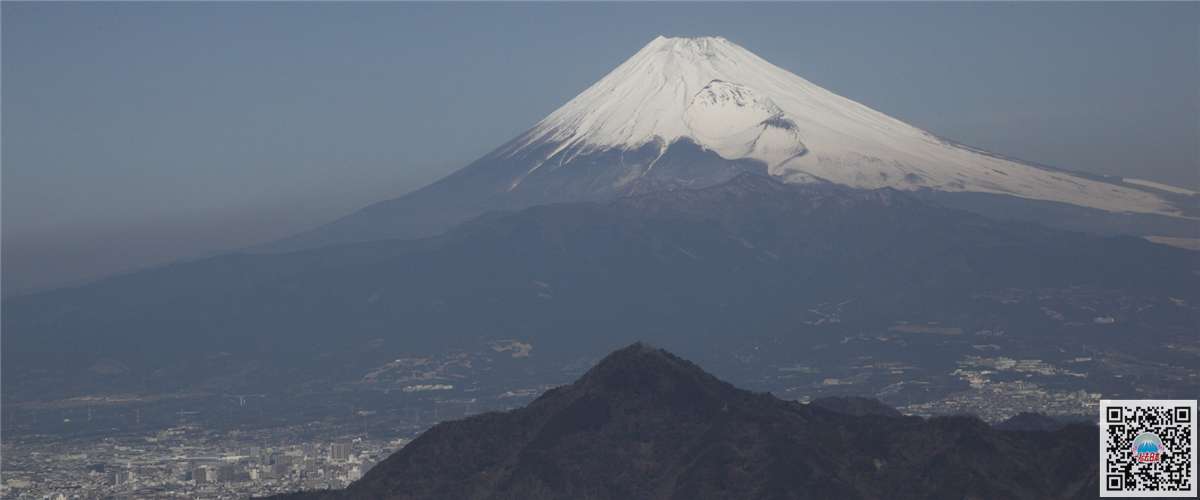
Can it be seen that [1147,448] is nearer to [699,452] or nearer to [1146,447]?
[1146,447]

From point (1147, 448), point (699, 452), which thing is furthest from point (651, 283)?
point (1147, 448)

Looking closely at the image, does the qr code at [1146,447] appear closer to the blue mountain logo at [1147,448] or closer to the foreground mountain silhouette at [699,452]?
the blue mountain logo at [1147,448]

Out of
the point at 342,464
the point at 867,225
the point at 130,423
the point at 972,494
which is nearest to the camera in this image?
the point at 972,494

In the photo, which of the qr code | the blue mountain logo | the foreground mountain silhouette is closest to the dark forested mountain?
the foreground mountain silhouette

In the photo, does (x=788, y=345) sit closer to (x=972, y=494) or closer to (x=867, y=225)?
(x=867, y=225)

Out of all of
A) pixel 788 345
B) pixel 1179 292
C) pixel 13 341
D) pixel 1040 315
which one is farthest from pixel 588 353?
pixel 13 341

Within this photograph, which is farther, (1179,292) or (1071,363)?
(1179,292)
